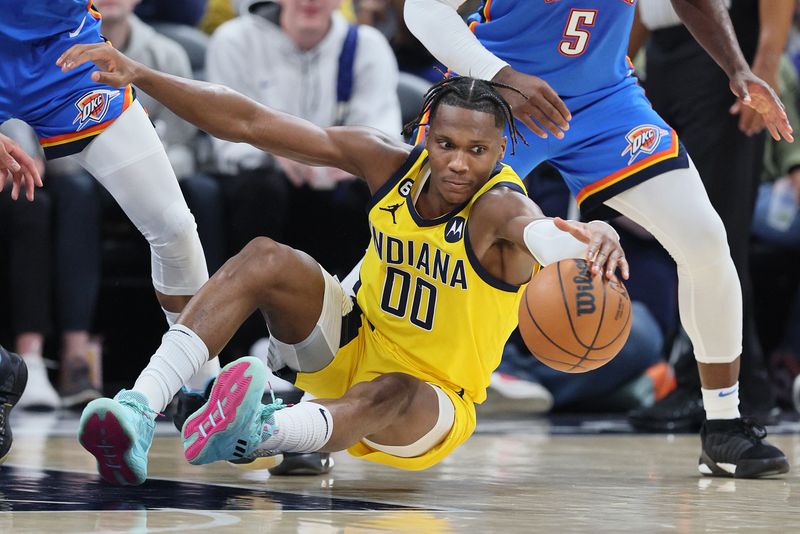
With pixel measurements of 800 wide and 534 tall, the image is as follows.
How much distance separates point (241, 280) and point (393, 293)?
0.46 meters

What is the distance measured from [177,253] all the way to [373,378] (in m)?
0.81

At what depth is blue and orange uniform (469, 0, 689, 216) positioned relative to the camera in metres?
3.97

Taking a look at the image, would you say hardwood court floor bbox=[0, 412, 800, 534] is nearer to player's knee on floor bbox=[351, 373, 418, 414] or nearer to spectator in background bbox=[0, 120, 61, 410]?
player's knee on floor bbox=[351, 373, 418, 414]

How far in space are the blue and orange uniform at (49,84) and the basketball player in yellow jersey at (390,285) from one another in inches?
17.6

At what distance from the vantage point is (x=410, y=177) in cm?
363

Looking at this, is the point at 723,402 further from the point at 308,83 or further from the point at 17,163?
the point at 308,83

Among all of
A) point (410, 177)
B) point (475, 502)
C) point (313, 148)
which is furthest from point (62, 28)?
point (475, 502)

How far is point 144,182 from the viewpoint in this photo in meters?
3.87

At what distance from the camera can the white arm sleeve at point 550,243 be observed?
3.09m

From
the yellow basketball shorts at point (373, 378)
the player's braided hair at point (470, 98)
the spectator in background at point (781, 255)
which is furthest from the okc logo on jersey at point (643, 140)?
the spectator in background at point (781, 255)

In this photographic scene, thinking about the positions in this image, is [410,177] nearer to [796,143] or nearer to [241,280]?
[241,280]

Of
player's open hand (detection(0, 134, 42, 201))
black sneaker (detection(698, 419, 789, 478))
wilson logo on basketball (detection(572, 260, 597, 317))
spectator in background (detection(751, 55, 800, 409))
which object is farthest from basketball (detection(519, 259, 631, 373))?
spectator in background (detection(751, 55, 800, 409))

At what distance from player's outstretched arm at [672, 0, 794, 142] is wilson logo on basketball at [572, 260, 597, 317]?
1.23 metres

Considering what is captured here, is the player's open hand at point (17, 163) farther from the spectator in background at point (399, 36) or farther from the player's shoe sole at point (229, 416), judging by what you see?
the spectator in background at point (399, 36)
